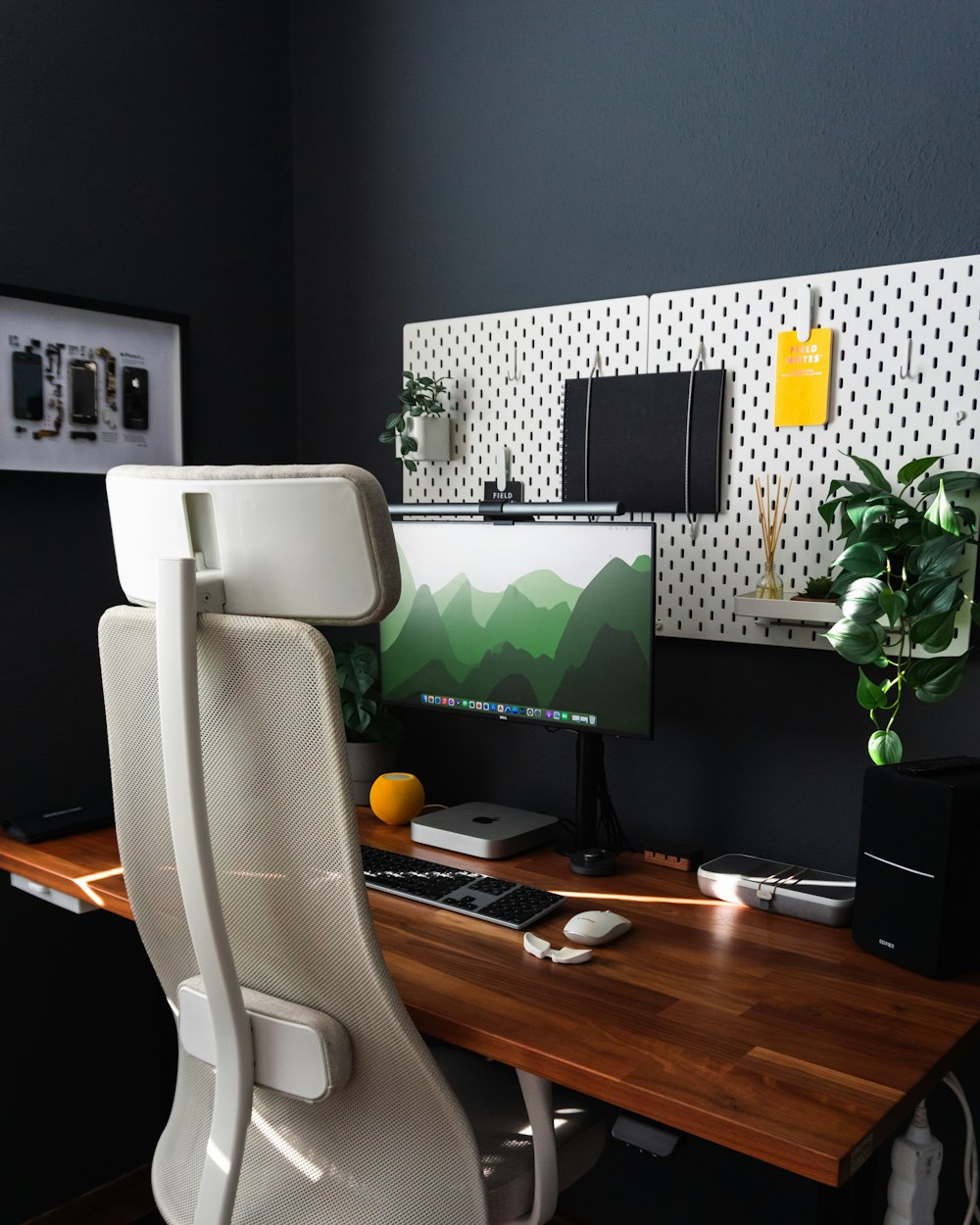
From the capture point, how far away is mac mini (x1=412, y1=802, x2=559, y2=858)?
1.84 metres

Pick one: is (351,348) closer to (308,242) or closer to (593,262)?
(308,242)

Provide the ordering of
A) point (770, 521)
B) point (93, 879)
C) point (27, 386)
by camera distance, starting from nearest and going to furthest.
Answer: point (93, 879), point (770, 521), point (27, 386)

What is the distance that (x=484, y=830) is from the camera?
6.19 feet

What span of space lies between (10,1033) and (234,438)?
1.29 meters

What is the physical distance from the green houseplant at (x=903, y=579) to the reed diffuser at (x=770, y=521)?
17 cm

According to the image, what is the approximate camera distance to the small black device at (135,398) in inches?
88.4

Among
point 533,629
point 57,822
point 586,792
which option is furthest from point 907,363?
point 57,822

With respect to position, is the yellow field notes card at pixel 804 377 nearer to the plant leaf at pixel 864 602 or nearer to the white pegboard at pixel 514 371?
the white pegboard at pixel 514 371

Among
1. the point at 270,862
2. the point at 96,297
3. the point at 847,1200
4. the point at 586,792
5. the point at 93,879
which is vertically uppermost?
the point at 96,297

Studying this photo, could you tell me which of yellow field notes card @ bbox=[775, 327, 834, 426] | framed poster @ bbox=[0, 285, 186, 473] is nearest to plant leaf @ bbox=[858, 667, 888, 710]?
yellow field notes card @ bbox=[775, 327, 834, 426]

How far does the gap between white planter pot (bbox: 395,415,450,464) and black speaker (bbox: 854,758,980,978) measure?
A: 111 cm

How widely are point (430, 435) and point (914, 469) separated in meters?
0.97

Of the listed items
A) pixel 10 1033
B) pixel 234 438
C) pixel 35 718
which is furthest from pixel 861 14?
pixel 10 1033

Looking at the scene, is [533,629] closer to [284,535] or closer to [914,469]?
[914,469]
